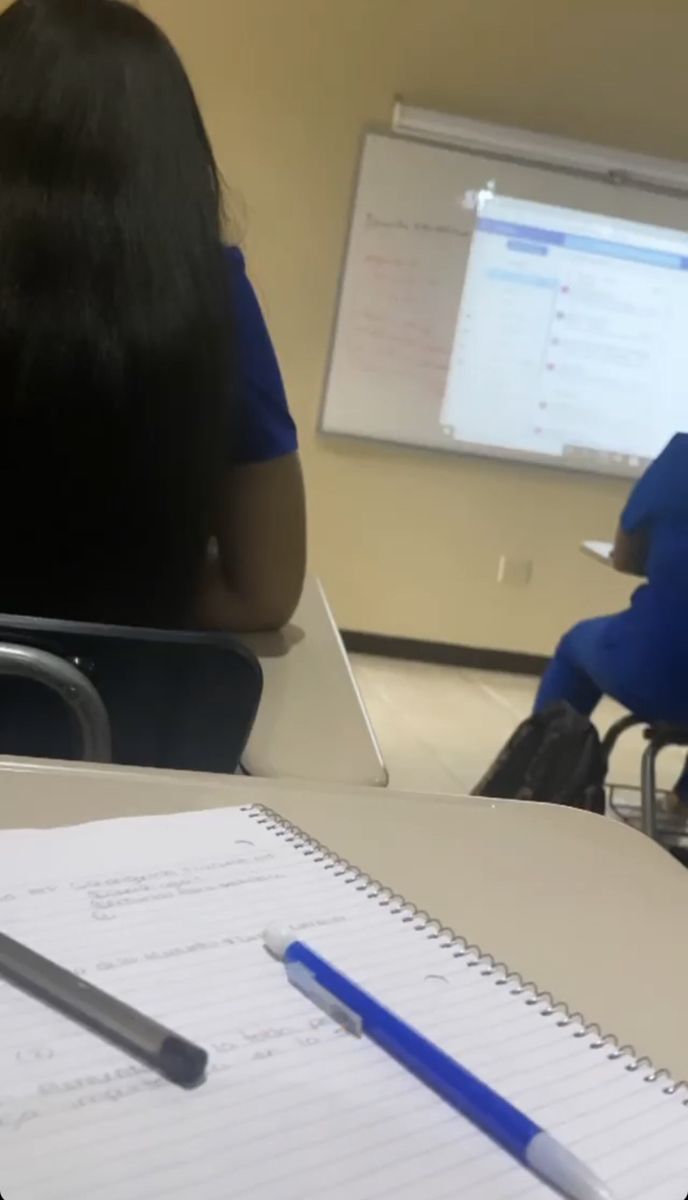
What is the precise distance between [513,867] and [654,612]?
1602 millimetres

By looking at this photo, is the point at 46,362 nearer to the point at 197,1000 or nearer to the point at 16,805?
the point at 16,805

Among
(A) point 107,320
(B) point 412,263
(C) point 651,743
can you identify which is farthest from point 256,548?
(B) point 412,263

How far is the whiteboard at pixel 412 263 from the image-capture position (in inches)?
149

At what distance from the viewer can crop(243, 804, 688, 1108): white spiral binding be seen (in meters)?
0.45

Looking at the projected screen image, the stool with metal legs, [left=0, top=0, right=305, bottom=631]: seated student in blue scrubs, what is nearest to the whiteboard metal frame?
the projected screen image

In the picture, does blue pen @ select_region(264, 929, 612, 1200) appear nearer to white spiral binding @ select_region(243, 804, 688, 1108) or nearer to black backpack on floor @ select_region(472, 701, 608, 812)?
white spiral binding @ select_region(243, 804, 688, 1108)

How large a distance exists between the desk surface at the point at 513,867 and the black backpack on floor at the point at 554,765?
898 mm

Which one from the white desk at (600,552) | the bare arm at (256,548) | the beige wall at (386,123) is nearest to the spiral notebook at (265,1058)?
the bare arm at (256,548)

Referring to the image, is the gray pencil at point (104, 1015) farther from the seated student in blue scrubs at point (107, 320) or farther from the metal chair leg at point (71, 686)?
the seated student in blue scrubs at point (107, 320)

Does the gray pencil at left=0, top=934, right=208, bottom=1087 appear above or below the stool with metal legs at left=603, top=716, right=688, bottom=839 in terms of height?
above

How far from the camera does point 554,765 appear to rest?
5.49 feet

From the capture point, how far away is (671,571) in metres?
2.15

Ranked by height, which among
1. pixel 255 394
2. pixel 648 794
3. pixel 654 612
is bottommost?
pixel 648 794

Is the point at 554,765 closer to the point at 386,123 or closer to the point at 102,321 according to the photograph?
the point at 102,321
